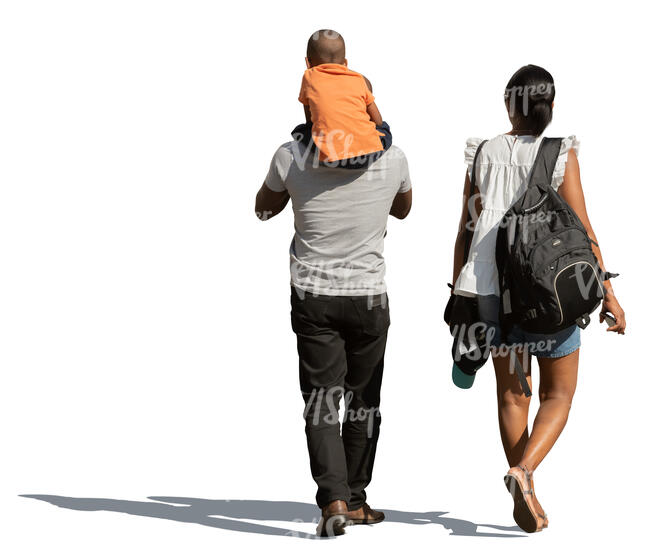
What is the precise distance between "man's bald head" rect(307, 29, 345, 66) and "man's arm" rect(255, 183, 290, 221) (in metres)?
0.84

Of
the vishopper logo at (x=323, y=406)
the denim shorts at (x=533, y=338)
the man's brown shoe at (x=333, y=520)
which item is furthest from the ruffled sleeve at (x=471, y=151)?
the man's brown shoe at (x=333, y=520)

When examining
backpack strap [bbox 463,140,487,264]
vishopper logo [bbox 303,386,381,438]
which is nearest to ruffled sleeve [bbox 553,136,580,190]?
A: backpack strap [bbox 463,140,487,264]

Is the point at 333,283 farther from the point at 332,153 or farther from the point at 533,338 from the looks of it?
the point at 533,338

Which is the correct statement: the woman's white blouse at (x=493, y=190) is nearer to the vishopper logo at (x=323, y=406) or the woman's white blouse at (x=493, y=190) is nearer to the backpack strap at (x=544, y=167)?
the backpack strap at (x=544, y=167)

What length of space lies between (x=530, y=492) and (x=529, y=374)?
2.44 ft

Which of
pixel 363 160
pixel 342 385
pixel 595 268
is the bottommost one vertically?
pixel 342 385

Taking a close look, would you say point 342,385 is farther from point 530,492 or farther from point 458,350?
point 530,492

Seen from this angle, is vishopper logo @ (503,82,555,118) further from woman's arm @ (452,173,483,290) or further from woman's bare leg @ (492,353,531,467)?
woman's bare leg @ (492,353,531,467)

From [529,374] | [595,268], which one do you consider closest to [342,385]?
[529,374]

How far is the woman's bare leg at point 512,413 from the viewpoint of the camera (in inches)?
351

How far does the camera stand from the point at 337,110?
8531mm

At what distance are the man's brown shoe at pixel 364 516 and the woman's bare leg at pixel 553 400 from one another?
107 centimetres

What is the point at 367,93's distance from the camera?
28.5 ft

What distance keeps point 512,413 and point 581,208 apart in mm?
1345
